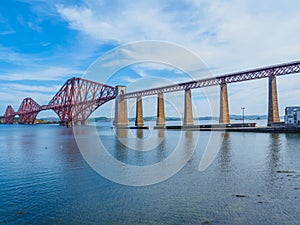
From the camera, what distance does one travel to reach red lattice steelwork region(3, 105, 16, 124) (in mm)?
147125

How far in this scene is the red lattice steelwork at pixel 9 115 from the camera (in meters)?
147

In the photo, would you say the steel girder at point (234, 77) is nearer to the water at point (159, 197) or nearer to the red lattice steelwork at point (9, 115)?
the water at point (159, 197)

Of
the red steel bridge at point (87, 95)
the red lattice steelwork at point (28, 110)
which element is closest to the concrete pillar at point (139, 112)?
the red steel bridge at point (87, 95)

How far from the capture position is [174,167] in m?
15.8

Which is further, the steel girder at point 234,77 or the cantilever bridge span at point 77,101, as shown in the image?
the cantilever bridge span at point 77,101

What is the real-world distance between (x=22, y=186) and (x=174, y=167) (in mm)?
8400

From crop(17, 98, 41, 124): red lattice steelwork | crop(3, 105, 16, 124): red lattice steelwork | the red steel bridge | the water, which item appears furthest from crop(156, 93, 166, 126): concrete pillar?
crop(3, 105, 16, 124): red lattice steelwork

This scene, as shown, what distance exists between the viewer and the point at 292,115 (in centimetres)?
4588

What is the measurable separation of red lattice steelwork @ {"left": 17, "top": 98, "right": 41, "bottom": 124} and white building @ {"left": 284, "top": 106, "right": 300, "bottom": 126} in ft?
347

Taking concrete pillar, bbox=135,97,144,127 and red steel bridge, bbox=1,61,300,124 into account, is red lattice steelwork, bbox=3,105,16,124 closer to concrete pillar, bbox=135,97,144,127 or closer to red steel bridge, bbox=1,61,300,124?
red steel bridge, bbox=1,61,300,124

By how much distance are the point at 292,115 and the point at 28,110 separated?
122460 millimetres

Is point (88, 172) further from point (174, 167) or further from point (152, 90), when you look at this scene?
point (152, 90)

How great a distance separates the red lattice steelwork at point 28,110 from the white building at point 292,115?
105708 millimetres

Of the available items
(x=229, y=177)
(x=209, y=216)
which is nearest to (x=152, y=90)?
(x=229, y=177)
